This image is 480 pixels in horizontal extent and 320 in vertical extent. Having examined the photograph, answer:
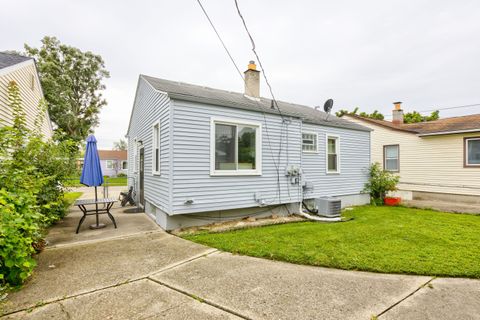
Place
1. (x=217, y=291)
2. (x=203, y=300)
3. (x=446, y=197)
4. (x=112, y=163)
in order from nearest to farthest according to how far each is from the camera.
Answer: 1. (x=203, y=300)
2. (x=217, y=291)
3. (x=446, y=197)
4. (x=112, y=163)

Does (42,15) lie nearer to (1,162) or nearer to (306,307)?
(1,162)

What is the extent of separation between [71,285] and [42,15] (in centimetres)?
1088

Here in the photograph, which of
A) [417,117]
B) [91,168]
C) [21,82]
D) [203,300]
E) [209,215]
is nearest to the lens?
[203,300]

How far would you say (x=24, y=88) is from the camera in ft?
25.4

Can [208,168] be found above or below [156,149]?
below

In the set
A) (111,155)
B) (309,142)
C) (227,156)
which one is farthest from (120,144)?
(227,156)

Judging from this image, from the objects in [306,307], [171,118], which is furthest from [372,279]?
[171,118]

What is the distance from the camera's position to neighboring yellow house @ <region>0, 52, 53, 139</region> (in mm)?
6080

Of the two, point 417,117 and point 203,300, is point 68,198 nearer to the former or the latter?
point 203,300

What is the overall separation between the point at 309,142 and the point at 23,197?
7.79 m

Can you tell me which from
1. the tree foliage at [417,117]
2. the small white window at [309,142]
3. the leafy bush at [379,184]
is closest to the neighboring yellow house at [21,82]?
the small white window at [309,142]

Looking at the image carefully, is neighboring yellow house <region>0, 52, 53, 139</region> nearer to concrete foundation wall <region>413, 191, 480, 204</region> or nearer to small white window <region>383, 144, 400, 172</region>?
small white window <region>383, 144, 400, 172</region>

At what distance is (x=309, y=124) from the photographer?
829 centimetres

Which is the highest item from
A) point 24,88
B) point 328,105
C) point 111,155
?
point 24,88
